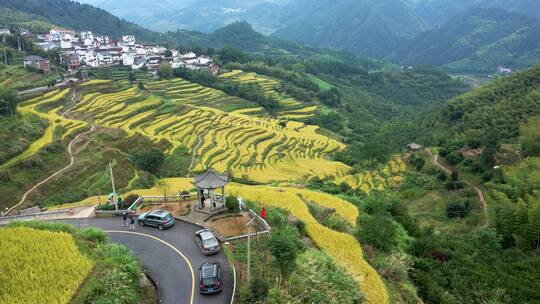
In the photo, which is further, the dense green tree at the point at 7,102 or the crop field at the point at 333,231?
the dense green tree at the point at 7,102

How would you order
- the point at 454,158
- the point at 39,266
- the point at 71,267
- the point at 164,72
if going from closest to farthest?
the point at 39,266 → the point at 71,267 → the point at 454,158 → the point at 164,72

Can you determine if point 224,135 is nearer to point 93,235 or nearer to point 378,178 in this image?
point 378,178

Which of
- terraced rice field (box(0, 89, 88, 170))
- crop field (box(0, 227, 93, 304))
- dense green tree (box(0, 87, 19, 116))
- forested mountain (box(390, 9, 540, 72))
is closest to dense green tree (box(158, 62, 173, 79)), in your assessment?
terraced rice field (box(0, 89, 88, 170))

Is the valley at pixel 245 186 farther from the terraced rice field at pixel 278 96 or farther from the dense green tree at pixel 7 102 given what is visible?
the terraced rice field at pixel 278 96

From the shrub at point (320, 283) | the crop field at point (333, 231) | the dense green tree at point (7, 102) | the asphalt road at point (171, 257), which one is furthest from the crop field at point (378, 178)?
the dense green tree at point (7, 102)

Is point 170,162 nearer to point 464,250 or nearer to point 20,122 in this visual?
point 20,122

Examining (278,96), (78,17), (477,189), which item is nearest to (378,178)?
(477,189)
